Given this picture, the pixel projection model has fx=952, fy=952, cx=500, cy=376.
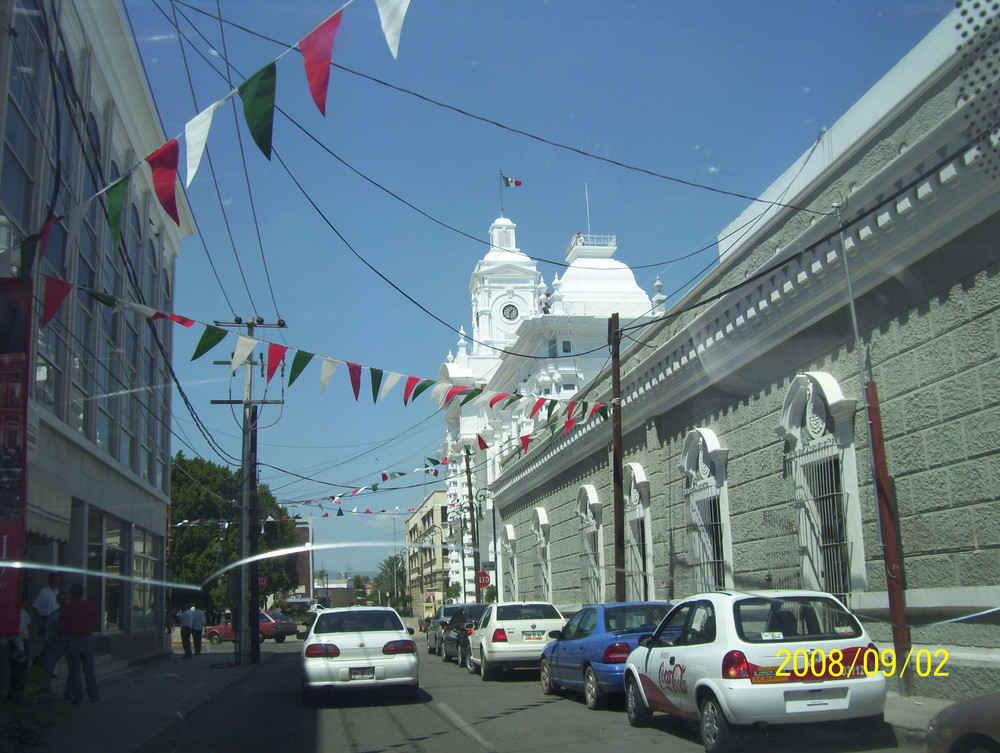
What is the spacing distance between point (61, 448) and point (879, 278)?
14.1 m

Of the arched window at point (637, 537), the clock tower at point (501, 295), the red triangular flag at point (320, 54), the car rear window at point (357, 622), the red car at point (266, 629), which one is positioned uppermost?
the clock tower at point (501, 295)

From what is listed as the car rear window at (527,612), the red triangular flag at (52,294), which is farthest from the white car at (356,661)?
the red triangular flag at (52,294)

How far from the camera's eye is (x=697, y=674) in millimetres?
8555

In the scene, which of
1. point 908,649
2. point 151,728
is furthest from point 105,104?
point 908,649

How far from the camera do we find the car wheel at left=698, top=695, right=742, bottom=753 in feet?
26.5

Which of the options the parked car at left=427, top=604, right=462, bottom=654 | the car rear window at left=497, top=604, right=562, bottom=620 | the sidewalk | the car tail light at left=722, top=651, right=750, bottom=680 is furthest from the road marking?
the parked car at left=427, top=604, right=462, bottom=654

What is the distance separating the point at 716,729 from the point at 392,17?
21.1 ft

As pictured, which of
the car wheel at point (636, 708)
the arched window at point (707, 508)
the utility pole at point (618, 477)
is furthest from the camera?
the utility pole at point (618, 477)

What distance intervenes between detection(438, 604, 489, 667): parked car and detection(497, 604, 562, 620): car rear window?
2.88 metres

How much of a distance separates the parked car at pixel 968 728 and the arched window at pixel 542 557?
21.4 metres

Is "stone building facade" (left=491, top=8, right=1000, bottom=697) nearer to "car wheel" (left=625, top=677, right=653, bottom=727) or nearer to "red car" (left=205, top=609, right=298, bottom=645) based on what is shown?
"car wheel" (left=625, top=677, right=653, bottom=727)

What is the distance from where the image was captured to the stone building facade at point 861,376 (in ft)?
31.6

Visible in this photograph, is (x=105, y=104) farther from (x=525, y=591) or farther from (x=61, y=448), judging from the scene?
(x=525, y=591)
